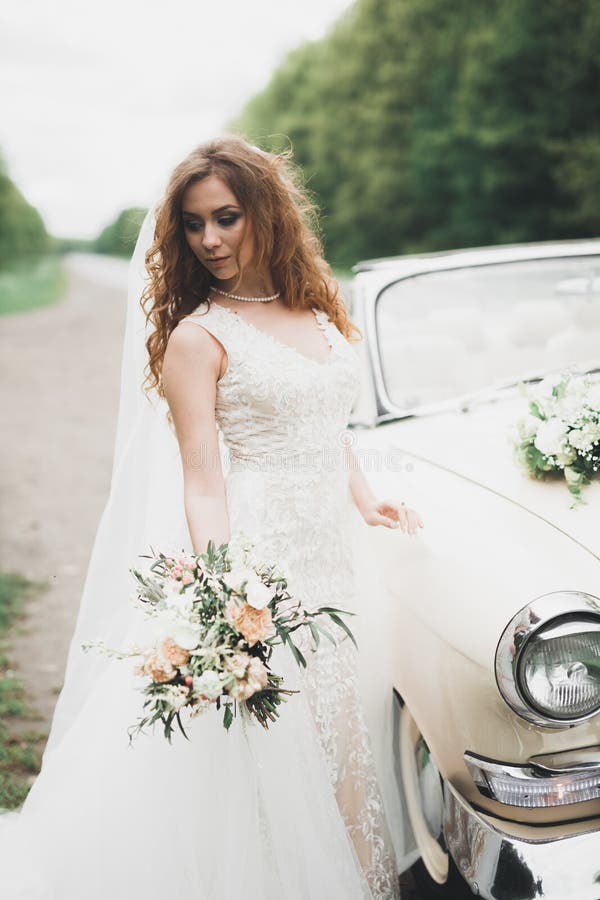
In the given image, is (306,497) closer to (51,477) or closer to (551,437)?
(551,437)

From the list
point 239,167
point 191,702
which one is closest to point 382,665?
point 191,702

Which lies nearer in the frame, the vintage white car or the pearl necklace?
the vintage white car

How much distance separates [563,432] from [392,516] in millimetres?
503

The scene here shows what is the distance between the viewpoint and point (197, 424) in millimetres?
1960

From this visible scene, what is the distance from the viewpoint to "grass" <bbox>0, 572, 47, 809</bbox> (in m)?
2.93

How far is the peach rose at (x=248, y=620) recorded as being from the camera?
160cm

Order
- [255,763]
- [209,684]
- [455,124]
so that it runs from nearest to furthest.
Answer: [209,684]
[255,763]
[455,124]

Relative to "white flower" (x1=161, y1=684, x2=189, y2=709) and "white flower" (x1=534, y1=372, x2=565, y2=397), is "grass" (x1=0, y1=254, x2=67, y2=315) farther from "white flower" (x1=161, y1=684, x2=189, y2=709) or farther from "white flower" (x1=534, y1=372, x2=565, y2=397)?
"white flower" (x1=161, y1=684, x2=189, y2=709)

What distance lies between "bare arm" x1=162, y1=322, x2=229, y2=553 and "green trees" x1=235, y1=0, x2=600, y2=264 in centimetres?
1441

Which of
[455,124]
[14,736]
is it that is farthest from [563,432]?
[455,124]

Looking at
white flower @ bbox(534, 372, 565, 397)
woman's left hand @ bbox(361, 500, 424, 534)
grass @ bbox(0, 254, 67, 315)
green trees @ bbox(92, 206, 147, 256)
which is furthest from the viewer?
grass @ bbox(0, 254, 67, 315)

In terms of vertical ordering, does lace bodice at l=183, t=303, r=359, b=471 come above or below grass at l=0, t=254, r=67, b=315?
below

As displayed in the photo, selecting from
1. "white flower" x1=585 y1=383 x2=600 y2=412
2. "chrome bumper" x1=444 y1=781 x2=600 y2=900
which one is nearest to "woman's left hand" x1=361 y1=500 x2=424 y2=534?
Result: "white flower" x1=585 y1=383 x2=600 y2=412

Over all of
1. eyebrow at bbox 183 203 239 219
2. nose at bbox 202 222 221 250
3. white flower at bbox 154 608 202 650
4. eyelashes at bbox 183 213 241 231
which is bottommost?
white flower at bbox 154 608 202 650
